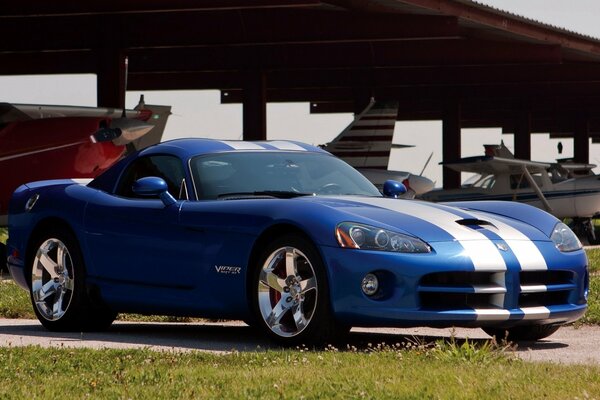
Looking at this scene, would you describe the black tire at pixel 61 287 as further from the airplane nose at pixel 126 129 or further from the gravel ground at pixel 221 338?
the airplane nose at pixel 126 129

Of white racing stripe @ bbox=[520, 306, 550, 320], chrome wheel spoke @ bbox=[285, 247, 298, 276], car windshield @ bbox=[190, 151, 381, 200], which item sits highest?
car windshield @ bbox=[190, 151, 381, 200]

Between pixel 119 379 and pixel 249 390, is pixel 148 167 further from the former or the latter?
pixel 249 390

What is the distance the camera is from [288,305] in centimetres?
910

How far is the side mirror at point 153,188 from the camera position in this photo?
9938 mm

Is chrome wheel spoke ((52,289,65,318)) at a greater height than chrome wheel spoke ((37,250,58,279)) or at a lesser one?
lesser

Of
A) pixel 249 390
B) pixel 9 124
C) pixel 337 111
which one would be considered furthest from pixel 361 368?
pixel 337 111

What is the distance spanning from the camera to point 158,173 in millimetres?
10578

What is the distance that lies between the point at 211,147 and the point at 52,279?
1722 millimetres

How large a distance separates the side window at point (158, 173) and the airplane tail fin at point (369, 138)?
29797 mm

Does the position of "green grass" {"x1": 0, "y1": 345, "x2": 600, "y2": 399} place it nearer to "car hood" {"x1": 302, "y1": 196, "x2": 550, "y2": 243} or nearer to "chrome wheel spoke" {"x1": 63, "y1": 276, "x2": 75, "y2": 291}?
"car hood" {"x1": 302, "y1": 196, "x2": 550, "y2": 243}

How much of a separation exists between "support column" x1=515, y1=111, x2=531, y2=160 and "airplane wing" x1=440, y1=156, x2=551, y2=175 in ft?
62.8

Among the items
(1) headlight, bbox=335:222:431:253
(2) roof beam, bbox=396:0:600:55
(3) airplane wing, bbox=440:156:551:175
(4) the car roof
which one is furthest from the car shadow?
(3) airplane wing, bbox=440:156:551:175

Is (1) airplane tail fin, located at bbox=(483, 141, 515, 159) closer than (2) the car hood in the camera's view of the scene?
No

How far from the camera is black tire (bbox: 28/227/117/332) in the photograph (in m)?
10.7
